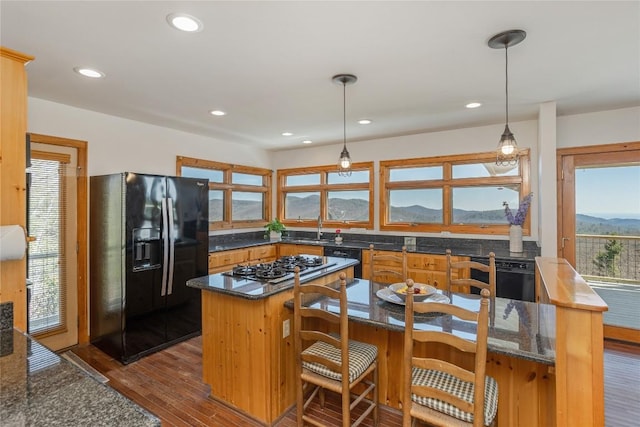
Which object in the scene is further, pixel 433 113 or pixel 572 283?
pixel 433 113

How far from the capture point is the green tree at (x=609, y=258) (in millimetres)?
3664

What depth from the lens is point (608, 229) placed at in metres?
3.69

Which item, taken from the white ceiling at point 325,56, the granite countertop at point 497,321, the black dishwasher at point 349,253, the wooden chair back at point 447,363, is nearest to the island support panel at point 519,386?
the granite countertop at point 497,321

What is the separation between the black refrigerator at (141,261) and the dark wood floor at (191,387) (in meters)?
0.16

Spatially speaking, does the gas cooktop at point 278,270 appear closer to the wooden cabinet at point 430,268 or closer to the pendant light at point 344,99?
the pendant light at point 344,99

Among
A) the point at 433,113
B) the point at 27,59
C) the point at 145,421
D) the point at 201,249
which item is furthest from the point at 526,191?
the point at 27,59

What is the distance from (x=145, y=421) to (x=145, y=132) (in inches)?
156

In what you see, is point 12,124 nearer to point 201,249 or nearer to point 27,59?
point 27,59

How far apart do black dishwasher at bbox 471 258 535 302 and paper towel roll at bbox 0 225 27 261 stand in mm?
4095

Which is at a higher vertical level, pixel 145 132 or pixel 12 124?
pixel 145 132

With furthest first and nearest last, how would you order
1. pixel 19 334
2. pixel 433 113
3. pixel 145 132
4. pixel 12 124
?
pixel 145 132 → pixel 433 113 → pixel 12 124 → pixel 19 334

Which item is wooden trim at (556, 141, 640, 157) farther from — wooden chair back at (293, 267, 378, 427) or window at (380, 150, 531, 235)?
wooden chair back at (293, 267, 378, 427)

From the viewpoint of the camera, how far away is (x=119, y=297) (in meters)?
3.19

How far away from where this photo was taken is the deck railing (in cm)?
359
